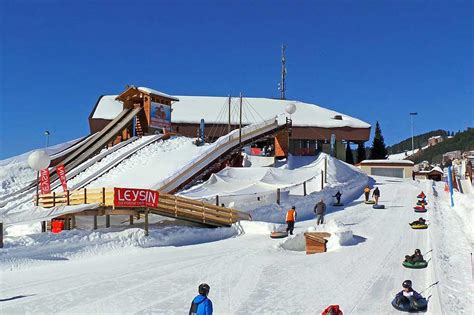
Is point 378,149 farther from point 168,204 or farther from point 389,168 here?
point 168,204

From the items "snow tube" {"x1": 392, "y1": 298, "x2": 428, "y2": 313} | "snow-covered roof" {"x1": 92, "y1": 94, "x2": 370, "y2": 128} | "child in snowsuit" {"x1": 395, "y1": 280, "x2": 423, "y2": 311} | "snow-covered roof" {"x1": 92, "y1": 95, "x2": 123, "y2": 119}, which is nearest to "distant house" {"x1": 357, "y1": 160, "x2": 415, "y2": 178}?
"snow-covered roof" {"x1": 92, "y1": 94, "x2": 370, "y2": 128}

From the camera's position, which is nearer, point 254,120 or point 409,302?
point 409,302

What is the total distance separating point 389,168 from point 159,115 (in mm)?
24345

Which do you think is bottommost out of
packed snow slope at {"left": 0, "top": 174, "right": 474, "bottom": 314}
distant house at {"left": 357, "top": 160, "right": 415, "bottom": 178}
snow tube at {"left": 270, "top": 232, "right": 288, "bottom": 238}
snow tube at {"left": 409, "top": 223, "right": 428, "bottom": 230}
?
packed snow slope at {"left": 0, "top": 174, "right": 474, "bottom": 314}

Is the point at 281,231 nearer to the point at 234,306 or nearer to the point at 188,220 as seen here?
the point at 188,220

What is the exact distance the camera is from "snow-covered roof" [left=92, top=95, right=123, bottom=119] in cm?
5216

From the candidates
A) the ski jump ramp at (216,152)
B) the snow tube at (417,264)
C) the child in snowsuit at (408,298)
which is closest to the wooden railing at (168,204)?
the ski jump ramp at (216,152)

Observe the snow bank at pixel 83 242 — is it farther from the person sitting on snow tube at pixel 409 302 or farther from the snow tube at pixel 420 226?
the person sitting on snow tube at pixel 409 302

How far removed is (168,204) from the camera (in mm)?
18453

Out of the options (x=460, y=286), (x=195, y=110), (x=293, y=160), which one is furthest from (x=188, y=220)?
(x=195, y=110)

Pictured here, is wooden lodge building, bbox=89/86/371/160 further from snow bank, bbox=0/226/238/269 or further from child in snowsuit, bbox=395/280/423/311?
child in snowsuit, bbox=395/280/423/311

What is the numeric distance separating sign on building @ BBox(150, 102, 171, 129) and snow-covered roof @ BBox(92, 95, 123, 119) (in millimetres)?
11022

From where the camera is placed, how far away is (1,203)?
25500 millimetres

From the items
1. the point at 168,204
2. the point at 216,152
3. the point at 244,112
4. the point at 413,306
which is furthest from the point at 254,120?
the point at 413,306
